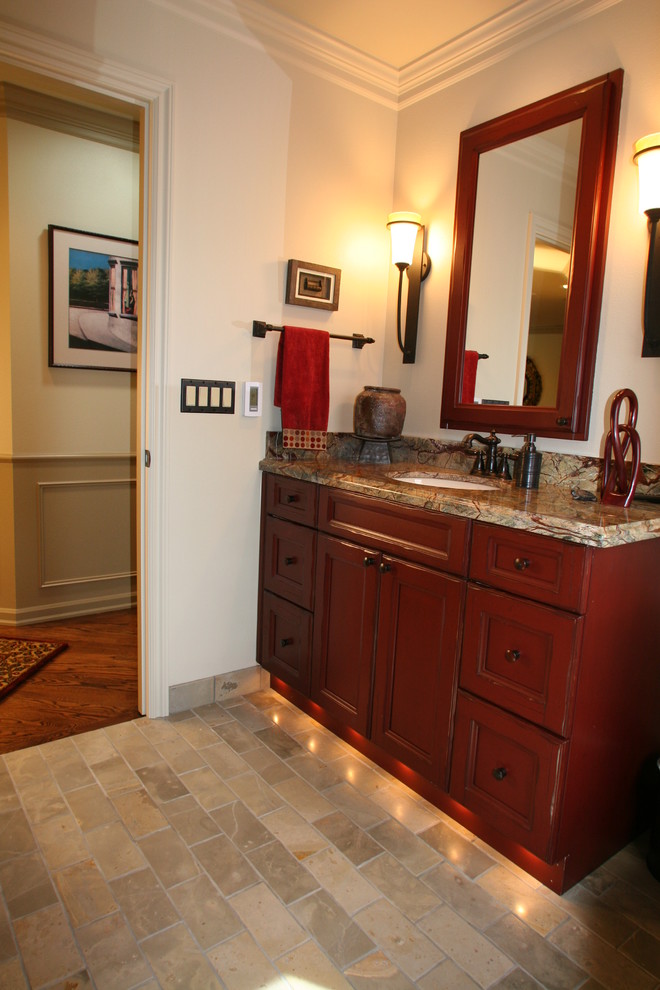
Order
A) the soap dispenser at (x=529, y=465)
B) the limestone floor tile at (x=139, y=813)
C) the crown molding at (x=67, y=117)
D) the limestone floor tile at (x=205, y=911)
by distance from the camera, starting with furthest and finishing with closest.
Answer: the crown molding at (x=67, y=117), the soap dispenser at (x=529, y=465), the limestone floor tile at (x=139, y=813), the limestone floor tile at (x=205, y=911)

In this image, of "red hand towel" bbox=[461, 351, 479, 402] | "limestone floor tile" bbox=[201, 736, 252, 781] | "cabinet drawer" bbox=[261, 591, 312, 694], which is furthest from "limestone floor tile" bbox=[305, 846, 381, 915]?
"red hand towel" bbox=[461, 351, 479, 402]

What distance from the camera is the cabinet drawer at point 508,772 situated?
4.70 ft

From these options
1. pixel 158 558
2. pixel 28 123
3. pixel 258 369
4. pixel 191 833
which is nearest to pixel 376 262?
pixel 258 369

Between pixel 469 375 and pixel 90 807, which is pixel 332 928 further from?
pixel 469 375

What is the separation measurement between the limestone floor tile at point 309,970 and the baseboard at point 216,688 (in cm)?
112

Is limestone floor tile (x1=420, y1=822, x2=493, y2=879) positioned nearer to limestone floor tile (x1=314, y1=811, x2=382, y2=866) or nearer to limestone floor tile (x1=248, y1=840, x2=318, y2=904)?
limestone floor tile (x1=314, y1=811, x2=382, y2=866)

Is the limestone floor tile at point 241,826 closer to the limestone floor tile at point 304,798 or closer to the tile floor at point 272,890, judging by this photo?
the tile floor at point 272,890

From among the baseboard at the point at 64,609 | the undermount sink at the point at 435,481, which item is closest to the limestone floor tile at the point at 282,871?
the undermount sink at the point at 435,481

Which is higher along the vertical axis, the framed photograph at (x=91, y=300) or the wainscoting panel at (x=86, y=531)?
the framed photograph at (x=91, y=300)

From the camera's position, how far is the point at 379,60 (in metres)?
2.40

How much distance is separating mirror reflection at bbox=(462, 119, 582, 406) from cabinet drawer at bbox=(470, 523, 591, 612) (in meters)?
0.70

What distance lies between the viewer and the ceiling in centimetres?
205

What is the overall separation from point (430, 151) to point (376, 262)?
1.51 ft

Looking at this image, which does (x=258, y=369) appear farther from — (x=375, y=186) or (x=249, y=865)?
(x=249, y=865)
